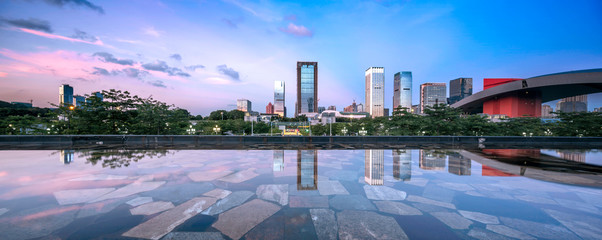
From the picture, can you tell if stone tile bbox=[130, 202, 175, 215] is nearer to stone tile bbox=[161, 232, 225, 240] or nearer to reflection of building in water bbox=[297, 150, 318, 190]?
stone tile bbox=[161, 232, 225, 240]

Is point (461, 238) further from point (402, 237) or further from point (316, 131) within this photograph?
point (316, 131)

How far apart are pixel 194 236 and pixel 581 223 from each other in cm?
528

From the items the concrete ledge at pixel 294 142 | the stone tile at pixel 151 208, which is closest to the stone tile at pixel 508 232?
the stone tile at pixel 151 208

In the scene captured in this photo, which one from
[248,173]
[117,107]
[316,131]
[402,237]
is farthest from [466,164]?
[316,131]

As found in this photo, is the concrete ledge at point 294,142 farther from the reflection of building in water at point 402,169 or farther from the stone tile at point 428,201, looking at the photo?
the stone tile at point 428,201

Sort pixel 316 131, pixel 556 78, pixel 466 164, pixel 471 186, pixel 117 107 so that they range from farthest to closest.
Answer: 1. pixel 316 131
2. pixel 556 78
3. pixel 117 107
4. pixel 466 164
5. pixel 471 186

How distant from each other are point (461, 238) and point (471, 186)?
2.70 m

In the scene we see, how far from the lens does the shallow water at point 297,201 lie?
8.61 feet

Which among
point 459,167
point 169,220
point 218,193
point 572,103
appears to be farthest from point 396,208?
point 572,103

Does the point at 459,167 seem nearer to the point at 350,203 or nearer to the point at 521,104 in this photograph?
the point at 350,203

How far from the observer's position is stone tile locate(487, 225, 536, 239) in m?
2.50

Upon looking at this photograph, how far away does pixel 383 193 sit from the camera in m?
4.05

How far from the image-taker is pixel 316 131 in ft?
260

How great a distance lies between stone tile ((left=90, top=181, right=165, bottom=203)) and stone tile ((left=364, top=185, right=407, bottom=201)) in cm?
449
